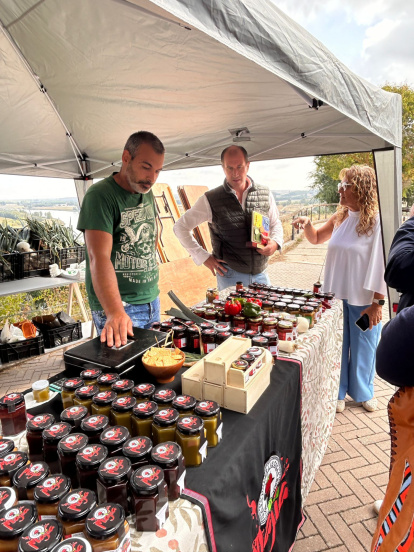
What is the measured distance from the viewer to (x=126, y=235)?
6.89 feet

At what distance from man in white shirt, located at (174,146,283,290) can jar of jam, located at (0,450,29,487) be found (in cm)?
239

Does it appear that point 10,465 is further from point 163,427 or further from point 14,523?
point 163,427

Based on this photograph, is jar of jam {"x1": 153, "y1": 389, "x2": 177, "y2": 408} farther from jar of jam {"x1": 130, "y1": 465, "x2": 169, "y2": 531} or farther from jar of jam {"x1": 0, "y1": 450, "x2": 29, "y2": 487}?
jar of jam {"x1": 0, "y1": 450, "x2": 29, "y2": 487}

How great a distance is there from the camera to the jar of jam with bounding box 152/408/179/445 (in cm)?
91

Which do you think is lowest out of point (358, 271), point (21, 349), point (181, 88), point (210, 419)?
point (21, 349)

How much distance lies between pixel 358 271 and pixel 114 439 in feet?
7.90

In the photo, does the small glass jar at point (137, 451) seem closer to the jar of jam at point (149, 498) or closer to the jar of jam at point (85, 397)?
the jar of jam at point (149, 498)

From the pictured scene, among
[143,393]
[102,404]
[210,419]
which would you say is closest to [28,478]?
[102,404]

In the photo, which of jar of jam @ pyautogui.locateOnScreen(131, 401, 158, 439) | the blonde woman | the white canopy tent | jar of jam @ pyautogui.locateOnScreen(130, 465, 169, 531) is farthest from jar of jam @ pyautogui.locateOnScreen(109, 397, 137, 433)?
the blonde woman

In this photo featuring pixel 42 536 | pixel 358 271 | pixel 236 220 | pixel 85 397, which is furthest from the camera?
pixel 236 220

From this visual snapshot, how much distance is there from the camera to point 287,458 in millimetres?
1480

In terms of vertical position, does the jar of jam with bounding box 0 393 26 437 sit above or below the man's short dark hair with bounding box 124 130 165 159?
below

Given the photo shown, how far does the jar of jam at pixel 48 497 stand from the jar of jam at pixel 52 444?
5.4 inches

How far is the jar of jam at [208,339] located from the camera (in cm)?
156
